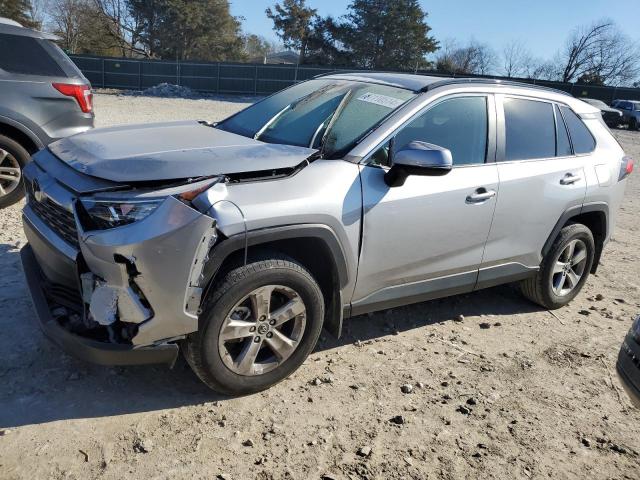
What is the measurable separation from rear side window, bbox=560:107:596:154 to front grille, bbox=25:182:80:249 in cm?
380

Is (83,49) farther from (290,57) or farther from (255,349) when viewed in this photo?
(255,349)

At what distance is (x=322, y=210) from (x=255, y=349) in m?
0.85

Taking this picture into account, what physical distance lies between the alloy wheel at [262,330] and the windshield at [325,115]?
93 cm

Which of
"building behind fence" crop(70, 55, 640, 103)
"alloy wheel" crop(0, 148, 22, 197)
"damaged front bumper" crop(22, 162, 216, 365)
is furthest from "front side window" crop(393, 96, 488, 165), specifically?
"building behind fence" crop(70, 55, 640, 103)

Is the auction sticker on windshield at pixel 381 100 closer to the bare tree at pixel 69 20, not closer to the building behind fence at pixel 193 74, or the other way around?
the building behind fence at pixel 193 74

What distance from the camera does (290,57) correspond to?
70250 millimetres

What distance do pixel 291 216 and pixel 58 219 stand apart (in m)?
1.25

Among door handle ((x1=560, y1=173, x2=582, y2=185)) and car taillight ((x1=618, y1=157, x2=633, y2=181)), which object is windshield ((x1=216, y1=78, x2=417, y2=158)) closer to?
door handle ((x1=560, y1=173, x2=582, y2=185))

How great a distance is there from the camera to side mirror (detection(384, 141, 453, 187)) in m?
3.19

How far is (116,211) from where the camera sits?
2.68 m

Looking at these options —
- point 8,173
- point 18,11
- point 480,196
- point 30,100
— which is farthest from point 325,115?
point 18,11

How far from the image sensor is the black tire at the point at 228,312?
286cm

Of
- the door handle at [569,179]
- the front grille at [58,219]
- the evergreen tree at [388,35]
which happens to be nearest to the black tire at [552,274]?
the door handle at [569,179]

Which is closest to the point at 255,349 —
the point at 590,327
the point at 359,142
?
the point at 359,142
